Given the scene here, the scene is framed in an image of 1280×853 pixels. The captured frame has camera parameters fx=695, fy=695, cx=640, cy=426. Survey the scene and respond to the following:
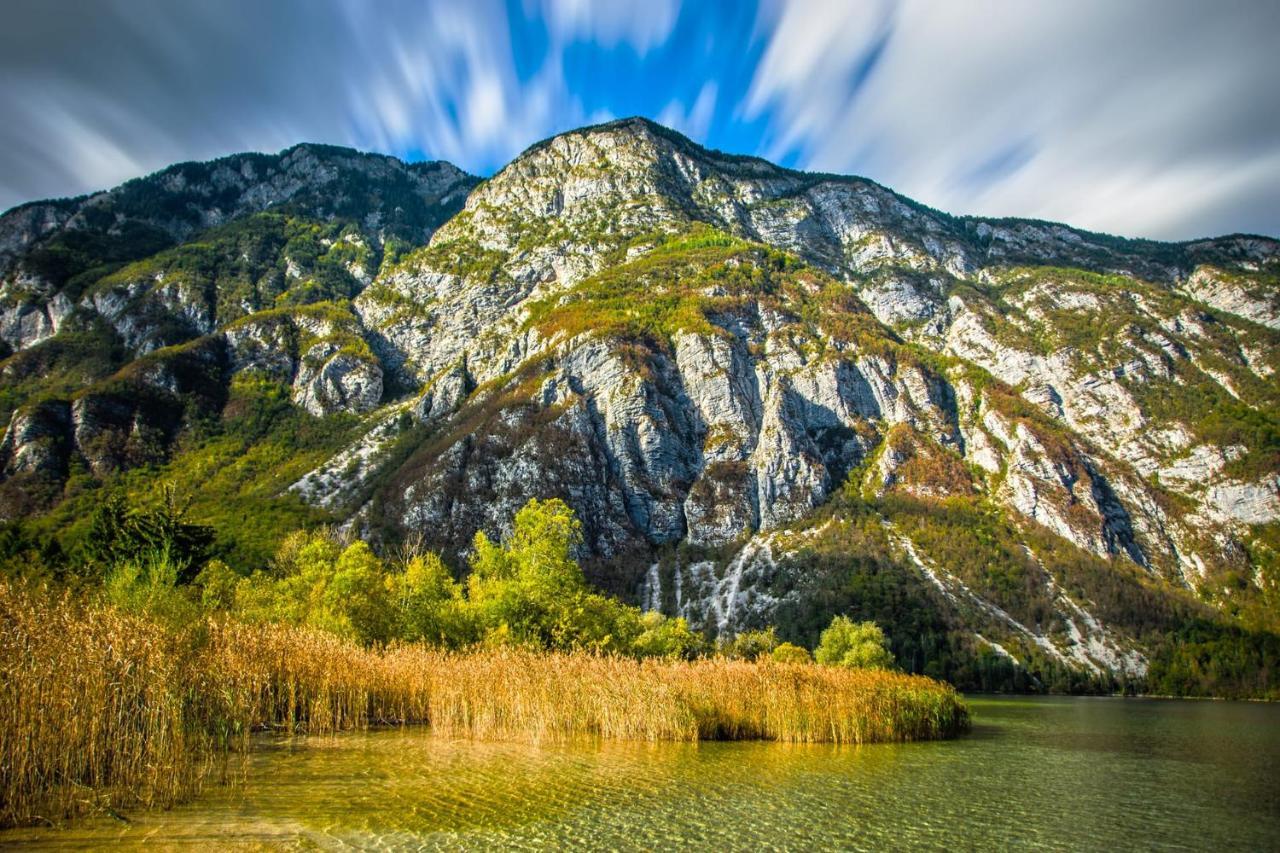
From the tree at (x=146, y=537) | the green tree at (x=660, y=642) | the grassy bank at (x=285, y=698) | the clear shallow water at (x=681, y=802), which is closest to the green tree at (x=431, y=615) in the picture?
the grassy bank at (x=285, y=698)

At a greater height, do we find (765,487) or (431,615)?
(765,487)

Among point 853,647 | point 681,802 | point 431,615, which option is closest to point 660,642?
point 431,615

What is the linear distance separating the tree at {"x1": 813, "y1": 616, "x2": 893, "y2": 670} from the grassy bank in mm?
32245

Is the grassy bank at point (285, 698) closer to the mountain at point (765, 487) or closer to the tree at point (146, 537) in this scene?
the tree at point (146, 537)

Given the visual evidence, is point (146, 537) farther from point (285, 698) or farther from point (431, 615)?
point (285, 698)

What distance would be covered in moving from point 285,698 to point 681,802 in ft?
46.0

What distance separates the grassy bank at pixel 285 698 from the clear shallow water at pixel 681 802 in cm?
123

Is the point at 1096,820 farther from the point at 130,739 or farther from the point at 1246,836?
the point at 130,739

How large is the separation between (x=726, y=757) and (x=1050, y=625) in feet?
507

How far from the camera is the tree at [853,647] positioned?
68.9 meters

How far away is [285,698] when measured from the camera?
71.9 ft

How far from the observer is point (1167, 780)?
24484mm

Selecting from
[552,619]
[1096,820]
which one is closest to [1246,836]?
[1096,820]

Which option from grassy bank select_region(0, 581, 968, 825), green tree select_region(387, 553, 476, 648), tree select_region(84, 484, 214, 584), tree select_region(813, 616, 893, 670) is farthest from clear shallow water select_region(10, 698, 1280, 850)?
tree select_region(813, 616, 893, 670)
